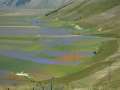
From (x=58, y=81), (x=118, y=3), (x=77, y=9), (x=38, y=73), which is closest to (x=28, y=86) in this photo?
(x=58, y=81)

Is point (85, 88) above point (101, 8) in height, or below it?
below

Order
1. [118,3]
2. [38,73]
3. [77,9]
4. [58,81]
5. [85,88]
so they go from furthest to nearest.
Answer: [77,9]
[118,3]
[38,73]
[58,81]
[85,88]

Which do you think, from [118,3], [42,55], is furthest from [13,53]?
[118,3]

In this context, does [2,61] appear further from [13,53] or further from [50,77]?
[50,77]

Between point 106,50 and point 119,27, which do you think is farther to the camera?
point 119,27

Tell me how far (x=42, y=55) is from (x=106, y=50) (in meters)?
12.5

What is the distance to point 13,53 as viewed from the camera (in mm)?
69812

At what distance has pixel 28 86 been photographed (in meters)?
41.4

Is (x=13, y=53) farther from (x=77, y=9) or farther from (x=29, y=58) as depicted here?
(x=77, y=9)

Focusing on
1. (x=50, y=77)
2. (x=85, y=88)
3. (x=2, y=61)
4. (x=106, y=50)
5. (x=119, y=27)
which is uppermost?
(x=119, y=27)

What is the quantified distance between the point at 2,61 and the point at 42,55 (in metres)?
9.14

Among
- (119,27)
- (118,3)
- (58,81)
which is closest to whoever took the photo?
(58,81)

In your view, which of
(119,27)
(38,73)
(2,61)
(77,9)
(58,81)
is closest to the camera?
(58,81)

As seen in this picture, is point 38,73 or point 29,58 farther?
point 29,58
